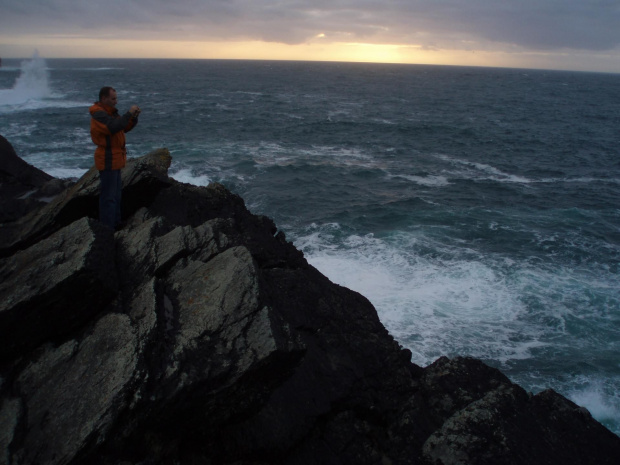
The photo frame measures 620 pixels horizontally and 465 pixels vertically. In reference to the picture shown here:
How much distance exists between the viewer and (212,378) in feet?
15.6

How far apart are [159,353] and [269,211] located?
19.0m

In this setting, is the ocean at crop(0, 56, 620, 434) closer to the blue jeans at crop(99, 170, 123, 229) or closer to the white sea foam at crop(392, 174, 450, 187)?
the white sea foam at crop(392, 174, 450, 187)

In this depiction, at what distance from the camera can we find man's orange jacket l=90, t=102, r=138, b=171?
7074 mm

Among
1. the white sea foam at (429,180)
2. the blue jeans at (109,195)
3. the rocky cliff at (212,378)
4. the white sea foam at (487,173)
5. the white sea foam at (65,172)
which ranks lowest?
the white sea foam at (429,180)

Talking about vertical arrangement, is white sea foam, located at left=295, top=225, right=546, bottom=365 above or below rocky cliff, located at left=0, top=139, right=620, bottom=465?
below

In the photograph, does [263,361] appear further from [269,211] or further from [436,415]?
[269,211]

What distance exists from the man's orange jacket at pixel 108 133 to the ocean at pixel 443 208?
362 inches

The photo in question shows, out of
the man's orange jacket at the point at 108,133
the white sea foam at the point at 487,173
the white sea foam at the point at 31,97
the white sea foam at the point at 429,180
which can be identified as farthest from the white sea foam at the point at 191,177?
the white sea foam at the point at 31,97

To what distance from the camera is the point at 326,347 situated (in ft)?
21.3

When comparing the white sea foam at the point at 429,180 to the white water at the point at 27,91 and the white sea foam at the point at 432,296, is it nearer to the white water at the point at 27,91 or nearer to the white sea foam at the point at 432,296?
the white sea foam at the point at 432,296

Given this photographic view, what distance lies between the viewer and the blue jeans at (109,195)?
7689 millimetres

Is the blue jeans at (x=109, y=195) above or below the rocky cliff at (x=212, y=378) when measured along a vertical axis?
above

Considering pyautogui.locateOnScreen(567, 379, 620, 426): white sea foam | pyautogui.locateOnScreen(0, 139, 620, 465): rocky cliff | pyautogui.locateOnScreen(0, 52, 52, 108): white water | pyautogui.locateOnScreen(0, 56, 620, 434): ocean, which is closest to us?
pyautogui.locateOnScreen(0, 139, 620, 465): rocky cliff

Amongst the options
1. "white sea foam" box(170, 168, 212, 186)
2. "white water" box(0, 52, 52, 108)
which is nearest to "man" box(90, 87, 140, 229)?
"white sea foam" box(170, 168, 212, 186)
